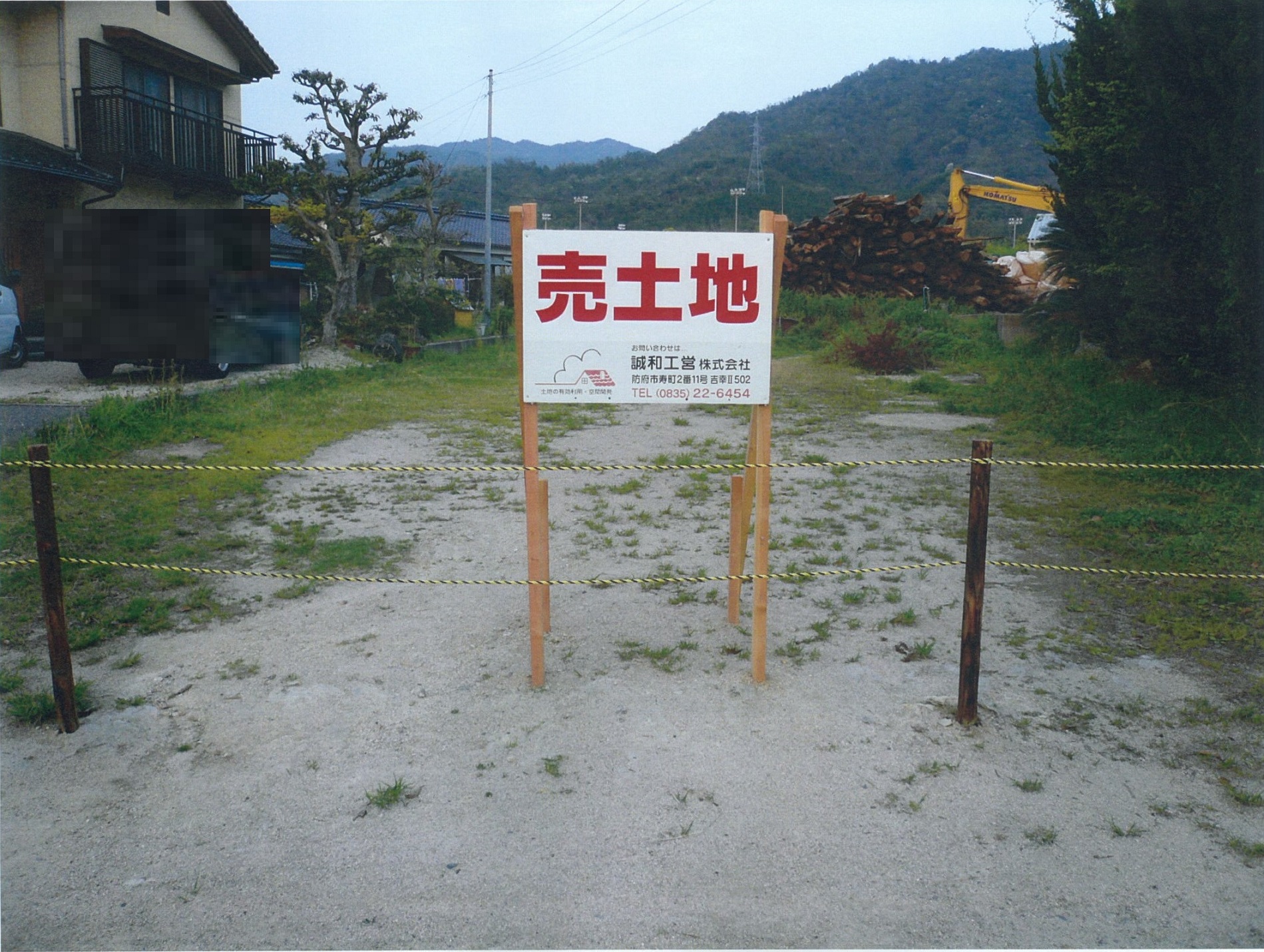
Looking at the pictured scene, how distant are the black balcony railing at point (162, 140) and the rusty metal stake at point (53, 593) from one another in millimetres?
13421

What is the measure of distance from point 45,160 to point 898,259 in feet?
53.3

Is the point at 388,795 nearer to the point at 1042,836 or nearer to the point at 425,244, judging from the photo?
the point at 1042,836

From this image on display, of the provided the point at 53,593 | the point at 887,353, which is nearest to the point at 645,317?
Answer: the point at 53,593

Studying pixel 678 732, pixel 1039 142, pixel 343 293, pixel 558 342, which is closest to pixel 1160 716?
pixel 678 732

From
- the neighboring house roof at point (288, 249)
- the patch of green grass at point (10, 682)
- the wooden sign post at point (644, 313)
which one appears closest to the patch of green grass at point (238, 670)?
the patch of green grass at point (10, 682)

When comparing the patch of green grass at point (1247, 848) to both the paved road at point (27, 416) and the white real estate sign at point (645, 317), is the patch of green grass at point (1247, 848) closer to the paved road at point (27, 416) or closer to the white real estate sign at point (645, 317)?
the white real estate sign at point (645, 317)

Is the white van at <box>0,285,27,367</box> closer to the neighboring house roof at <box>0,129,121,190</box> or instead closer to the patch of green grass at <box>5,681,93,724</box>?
the neighboring house roof at <box>0,129,121,190</box>

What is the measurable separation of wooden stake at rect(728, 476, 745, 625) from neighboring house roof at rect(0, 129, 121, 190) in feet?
39.6

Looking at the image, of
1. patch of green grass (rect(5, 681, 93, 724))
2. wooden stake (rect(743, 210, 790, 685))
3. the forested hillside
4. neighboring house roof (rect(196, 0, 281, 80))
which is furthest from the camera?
the forested hillside

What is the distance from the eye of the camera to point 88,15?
1460cm

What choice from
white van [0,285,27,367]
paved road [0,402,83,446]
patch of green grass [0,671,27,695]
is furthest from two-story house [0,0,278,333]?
patch of green grass [0,671,27,695]

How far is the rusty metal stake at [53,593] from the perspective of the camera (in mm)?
3449

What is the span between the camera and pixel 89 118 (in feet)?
47.3

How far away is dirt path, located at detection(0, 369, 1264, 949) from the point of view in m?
2.59
